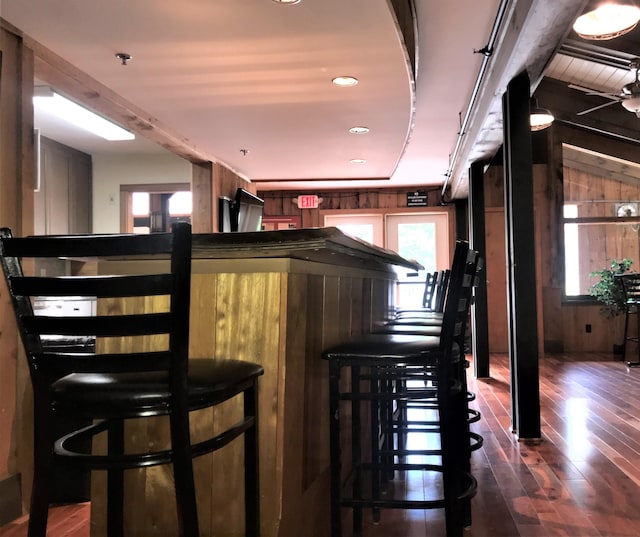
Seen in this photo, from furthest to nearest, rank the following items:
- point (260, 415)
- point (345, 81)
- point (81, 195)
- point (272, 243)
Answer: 1. point (81, 195)
2. point (345, 81)
3. point (260, 415)
4. point (272, 243)

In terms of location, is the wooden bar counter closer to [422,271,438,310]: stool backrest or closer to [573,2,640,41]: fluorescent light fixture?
[573,2,640,41]: fluorescent light fixture

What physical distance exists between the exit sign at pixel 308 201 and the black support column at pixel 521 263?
5.67 metres

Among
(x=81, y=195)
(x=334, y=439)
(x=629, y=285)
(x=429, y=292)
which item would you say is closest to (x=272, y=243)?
(x=334, y=439)

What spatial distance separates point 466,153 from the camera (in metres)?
5.72

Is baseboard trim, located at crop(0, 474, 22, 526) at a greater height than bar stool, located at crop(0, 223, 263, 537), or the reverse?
bar stool, located at crop(0, 223, 263, 537)

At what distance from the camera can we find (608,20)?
3.45m

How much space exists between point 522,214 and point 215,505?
2.74m

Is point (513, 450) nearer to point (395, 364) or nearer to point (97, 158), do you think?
point (395, 364)

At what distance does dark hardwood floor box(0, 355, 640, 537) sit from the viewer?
230cm

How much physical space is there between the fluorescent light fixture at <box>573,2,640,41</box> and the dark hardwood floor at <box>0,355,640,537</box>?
2460 millimetres

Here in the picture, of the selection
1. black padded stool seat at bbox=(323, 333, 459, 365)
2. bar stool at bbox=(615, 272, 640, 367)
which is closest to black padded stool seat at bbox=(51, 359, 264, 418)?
black padded stool seat at bbox=(323, 333, 459, 365)

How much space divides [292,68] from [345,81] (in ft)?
1.41

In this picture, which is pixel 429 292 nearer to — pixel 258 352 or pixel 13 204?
pixel 13 204

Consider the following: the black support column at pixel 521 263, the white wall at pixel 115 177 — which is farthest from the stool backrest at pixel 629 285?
the white wall at pixel 115 177
